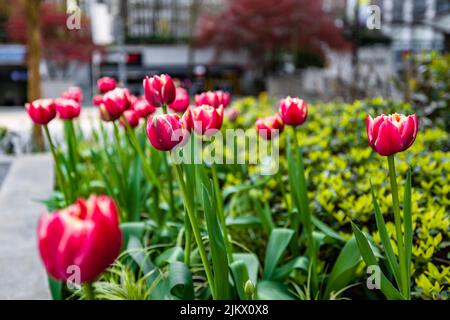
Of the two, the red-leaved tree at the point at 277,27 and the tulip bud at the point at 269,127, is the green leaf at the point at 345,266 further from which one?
the red-leaved tree at the point at 277,27

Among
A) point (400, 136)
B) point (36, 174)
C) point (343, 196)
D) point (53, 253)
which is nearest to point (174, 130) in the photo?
point (400, 136)

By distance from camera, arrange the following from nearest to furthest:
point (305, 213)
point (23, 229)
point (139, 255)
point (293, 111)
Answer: point (293, 111), point (305, 213), point (139, 255), point (23, 229)

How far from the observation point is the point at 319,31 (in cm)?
3020

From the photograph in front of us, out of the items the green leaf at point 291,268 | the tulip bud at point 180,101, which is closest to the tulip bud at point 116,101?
the tulip bud at point 180,101

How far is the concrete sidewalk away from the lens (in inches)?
108

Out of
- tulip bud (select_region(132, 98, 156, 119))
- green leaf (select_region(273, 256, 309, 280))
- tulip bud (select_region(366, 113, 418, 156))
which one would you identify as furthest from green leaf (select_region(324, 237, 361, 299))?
tulip bud (select_region(132, 98, 156, 119))

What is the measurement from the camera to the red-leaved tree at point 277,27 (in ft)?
96.9

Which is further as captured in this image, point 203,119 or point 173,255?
point 173,255

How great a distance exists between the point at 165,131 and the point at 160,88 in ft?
Result: 1.72

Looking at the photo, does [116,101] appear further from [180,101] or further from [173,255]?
[173,255]

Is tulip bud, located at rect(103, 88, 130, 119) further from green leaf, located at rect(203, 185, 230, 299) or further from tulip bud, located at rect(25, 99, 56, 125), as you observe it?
green leaf, located at rect(203, 185, 230, 299)

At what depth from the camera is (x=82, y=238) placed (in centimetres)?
87

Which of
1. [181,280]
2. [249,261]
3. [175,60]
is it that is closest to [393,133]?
[181,280]

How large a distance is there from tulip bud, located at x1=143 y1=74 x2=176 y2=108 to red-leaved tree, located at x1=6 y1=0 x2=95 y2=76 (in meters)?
29.7
